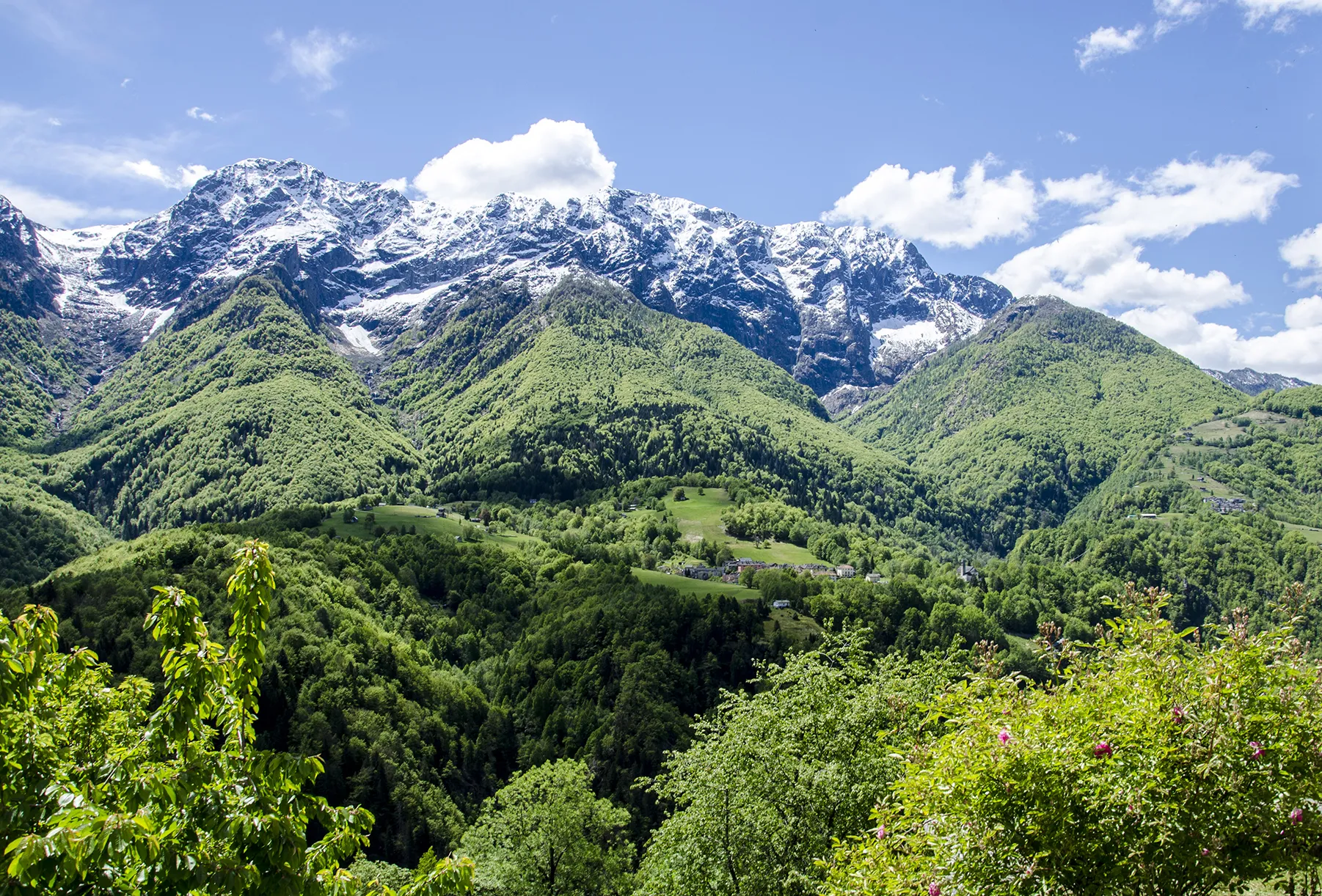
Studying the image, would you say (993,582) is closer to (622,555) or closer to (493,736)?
(622,555)

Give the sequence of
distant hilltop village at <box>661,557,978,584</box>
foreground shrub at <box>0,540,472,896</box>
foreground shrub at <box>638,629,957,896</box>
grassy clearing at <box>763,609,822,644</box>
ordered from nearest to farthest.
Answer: foreground shrub at <box>0,540,472,896</box>, foreground shrub at <box>638,629,957,896</box>, grassy clearing at <box>763,609,822,644</box>, distant hilltop village at <box>661,557,978,584</box>

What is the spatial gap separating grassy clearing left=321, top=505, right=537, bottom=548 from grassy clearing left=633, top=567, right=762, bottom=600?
128ft

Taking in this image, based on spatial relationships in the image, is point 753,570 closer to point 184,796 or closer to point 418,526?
point 418,526

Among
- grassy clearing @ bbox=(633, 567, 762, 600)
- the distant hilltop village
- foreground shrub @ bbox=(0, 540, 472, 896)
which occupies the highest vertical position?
foreground shrub @ bbox=(0, 540, 472, 896)

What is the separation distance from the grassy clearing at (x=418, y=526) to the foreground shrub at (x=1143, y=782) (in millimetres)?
162139

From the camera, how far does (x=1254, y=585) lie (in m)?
194

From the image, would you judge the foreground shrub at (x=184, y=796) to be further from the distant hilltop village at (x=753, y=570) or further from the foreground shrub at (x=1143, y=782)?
the distant hilltop village at (x=753, y=570)

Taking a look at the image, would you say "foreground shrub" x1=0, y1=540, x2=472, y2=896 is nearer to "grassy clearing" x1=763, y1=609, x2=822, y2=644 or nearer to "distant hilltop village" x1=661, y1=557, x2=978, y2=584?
"grassy clearing" x1=763, y1=609, x2=822, y2=644

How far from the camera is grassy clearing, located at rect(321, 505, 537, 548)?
16912 centimetres

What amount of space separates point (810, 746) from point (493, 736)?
3275 inches

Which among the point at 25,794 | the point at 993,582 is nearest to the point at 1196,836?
the point at 25,794

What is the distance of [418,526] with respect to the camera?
181000 millimetres

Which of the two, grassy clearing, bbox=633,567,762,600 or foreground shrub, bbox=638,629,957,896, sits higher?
foreground shrub, bbox=638,629,957,896

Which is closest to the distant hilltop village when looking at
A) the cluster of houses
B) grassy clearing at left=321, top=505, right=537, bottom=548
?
the cluster of houses
